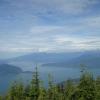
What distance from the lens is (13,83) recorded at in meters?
57.9

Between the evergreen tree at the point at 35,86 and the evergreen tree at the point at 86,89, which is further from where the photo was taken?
the evergreen tree at the point at 35,86

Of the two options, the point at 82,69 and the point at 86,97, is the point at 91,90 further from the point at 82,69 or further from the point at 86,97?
the point at 82,69

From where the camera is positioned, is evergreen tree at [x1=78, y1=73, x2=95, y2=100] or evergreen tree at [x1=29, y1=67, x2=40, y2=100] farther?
evergreen tree at [x1=29, y1=67, x2=40, y2=100]

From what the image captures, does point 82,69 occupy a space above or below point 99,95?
above

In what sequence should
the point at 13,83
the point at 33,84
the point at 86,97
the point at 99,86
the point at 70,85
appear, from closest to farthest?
the point at 86,97 < the point at 33,84 < the point at 99,86 < the point at 13,83 < the point at 70,85

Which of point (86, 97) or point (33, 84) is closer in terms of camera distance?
point (86, 97)

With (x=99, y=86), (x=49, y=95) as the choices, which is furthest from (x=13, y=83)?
(x=99, y=86)

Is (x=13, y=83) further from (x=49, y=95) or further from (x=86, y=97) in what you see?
(x=86, y=97)

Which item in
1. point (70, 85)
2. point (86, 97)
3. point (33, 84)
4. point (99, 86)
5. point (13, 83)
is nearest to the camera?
point (86, 97)

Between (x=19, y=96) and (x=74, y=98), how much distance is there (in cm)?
1049

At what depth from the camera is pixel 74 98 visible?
56250mm

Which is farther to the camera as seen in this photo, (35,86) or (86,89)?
(35,86)

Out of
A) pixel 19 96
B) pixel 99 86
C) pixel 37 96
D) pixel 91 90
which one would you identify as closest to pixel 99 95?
pixel 91 90

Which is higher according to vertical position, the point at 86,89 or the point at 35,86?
the point at 35,86
